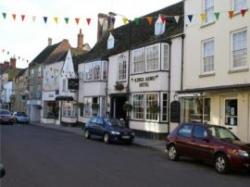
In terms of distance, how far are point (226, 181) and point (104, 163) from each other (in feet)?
14.2

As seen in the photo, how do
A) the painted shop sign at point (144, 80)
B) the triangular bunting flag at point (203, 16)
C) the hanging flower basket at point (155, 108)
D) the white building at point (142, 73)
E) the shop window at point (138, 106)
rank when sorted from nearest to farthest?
the triangular bunting flag at point (203, 16) < the hanging flower basket at point (155, 108) < the white building at point (142, 73) < the painted shop sign at point (144, 80) < the shop window at point (138, 106)

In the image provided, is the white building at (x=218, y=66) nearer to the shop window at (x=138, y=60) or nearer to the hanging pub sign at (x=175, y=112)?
the hanging pub sign at (x=175, y=112)

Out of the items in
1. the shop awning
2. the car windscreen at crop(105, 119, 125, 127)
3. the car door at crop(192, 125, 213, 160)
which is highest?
the shop awning

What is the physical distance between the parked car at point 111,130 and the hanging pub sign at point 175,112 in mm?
3180

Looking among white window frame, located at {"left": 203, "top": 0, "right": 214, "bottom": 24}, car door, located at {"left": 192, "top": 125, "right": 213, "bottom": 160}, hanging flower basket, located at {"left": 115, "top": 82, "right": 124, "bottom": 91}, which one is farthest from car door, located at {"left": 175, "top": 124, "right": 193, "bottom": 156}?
hanging flower basket, located at {"left": 115, "top": 82, "right": 124, "bottom": 91}

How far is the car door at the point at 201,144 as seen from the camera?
50.0ft

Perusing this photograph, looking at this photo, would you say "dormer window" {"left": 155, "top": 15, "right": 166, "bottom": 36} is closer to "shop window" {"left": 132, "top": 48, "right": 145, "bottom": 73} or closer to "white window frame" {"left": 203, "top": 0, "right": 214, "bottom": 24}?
"shop window" {"left": 132, "top": 48, "right": 145, "bottom": 73}

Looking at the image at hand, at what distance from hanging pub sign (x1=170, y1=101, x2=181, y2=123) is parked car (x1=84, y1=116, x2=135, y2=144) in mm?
3180

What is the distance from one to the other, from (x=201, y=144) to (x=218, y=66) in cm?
826

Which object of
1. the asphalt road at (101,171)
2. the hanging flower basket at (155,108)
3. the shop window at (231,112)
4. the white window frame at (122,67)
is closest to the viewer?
the asphalt road at (101,171)

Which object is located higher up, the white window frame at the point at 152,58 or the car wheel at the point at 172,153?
the white window frame at the point at 152,58

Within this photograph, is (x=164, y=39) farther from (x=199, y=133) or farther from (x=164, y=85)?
(x=199, y=133)

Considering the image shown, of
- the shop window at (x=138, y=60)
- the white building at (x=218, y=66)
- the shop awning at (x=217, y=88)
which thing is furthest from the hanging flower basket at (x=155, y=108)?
the shop window at (x=138, y=60)

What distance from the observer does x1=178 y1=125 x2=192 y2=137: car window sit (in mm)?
16670
